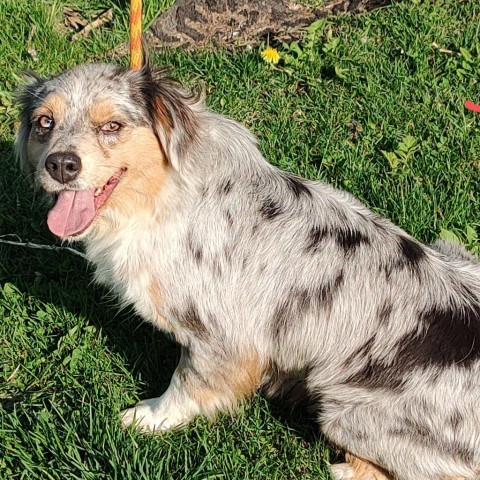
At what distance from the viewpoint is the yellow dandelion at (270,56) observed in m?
5.95

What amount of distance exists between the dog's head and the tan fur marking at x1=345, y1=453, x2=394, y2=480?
169 centimetres

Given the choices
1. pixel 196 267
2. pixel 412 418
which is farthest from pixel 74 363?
pixel 412 418

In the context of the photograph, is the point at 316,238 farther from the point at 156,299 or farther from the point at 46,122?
the point at 46,122

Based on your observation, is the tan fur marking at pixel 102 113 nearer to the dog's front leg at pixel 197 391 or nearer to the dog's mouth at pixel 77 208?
the dog's mouth at pixel 77 208

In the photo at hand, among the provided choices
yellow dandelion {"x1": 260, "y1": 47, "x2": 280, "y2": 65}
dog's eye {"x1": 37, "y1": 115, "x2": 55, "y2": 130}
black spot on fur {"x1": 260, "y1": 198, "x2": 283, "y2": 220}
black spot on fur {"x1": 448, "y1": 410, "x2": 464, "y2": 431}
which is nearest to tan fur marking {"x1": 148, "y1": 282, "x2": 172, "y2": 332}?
black spot on fur {"x1": 260, "y1": 198, "x2": 283, "y2": 220}

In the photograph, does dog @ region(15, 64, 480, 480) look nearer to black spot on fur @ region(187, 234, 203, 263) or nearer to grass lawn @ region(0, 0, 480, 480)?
black spot on fur @ region(187, 234, 203, 263)

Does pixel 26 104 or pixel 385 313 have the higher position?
pixel 26 104

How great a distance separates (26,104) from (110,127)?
0.61 m

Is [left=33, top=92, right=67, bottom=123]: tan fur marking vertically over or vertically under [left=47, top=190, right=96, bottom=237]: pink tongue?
over

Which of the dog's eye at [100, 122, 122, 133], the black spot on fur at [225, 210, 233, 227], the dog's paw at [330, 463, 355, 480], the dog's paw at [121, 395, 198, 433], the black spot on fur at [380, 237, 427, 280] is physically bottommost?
the dog's paw at [121, 395, 198, 433]

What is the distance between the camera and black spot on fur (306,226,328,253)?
3572 mm

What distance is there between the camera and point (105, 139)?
3.41 metres

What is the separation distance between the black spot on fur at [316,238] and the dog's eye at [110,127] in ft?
3.47

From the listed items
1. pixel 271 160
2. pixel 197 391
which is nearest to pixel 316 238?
pixel 197 391
